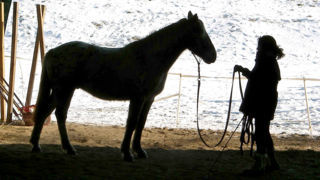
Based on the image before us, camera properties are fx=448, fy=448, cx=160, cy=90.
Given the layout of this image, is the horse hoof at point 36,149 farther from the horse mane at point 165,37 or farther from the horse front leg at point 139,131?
the horse mane at point 165,37

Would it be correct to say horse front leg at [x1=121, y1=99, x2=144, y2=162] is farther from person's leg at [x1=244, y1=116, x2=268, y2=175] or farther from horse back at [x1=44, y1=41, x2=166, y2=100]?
person's leg at [x1=244, y1=116, x2=268, y2=175]

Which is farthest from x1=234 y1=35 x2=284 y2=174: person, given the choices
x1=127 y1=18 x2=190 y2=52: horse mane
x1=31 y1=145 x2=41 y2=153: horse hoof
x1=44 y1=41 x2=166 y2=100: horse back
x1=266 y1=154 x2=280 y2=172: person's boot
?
x1=31 y1=145 x2=41 y2=153: horse hoof

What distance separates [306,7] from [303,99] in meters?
11.7

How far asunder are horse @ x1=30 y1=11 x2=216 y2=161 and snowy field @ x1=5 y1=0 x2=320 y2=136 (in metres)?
5.50

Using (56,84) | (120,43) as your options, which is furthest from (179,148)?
(120,43)

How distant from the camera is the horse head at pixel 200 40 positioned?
6211 mm

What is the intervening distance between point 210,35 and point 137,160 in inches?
642

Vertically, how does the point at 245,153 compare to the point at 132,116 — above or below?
below

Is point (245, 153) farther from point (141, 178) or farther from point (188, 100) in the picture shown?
point (188, 100)

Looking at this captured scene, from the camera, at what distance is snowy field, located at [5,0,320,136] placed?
1360 centimetres

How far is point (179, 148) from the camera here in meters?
7.78

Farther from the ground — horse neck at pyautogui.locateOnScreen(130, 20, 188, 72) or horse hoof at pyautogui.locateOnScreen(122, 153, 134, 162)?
horse neck at pyautogui.locateOnScreen(130, 20, 188, 72)

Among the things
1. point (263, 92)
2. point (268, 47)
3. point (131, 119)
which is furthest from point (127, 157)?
point (268, 47)

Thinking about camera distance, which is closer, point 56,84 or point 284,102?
point 56,84
